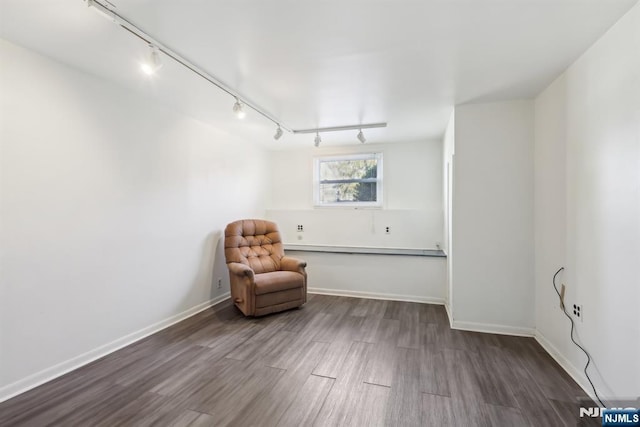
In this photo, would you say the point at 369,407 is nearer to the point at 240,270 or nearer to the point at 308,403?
the point at 308,403

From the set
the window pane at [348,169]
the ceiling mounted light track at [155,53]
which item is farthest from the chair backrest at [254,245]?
the ceiling mounted light track at [155,53]

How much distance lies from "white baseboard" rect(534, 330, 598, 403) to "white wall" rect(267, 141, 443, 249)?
1.90 meters

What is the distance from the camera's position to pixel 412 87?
2664mm

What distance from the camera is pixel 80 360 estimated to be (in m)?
2.38

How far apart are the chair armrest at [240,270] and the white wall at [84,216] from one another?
0.42m

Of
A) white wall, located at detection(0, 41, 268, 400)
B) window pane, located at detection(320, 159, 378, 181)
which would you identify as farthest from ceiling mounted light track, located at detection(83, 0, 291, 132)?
window pane, located at detection(320, 159, 378, 181)

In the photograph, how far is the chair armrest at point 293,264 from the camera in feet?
12.8

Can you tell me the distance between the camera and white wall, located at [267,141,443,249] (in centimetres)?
457

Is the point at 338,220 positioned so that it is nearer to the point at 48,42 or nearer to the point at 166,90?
the point at 166,90

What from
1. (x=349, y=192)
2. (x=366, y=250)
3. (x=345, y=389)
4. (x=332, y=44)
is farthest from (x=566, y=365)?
(x=349, y=192)

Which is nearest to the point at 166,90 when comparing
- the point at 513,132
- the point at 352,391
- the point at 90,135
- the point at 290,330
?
the point at 90,135

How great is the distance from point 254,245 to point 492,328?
3.08m

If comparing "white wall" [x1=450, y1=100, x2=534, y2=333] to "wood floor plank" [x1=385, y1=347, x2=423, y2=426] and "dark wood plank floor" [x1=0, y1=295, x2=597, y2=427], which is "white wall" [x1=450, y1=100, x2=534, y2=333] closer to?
"dark wood plank floor" [x1=0, y1=295, x2=597, y2=427]

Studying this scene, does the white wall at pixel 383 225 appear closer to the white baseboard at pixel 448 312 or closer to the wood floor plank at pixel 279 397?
the white baseboard at pixel 448 312
